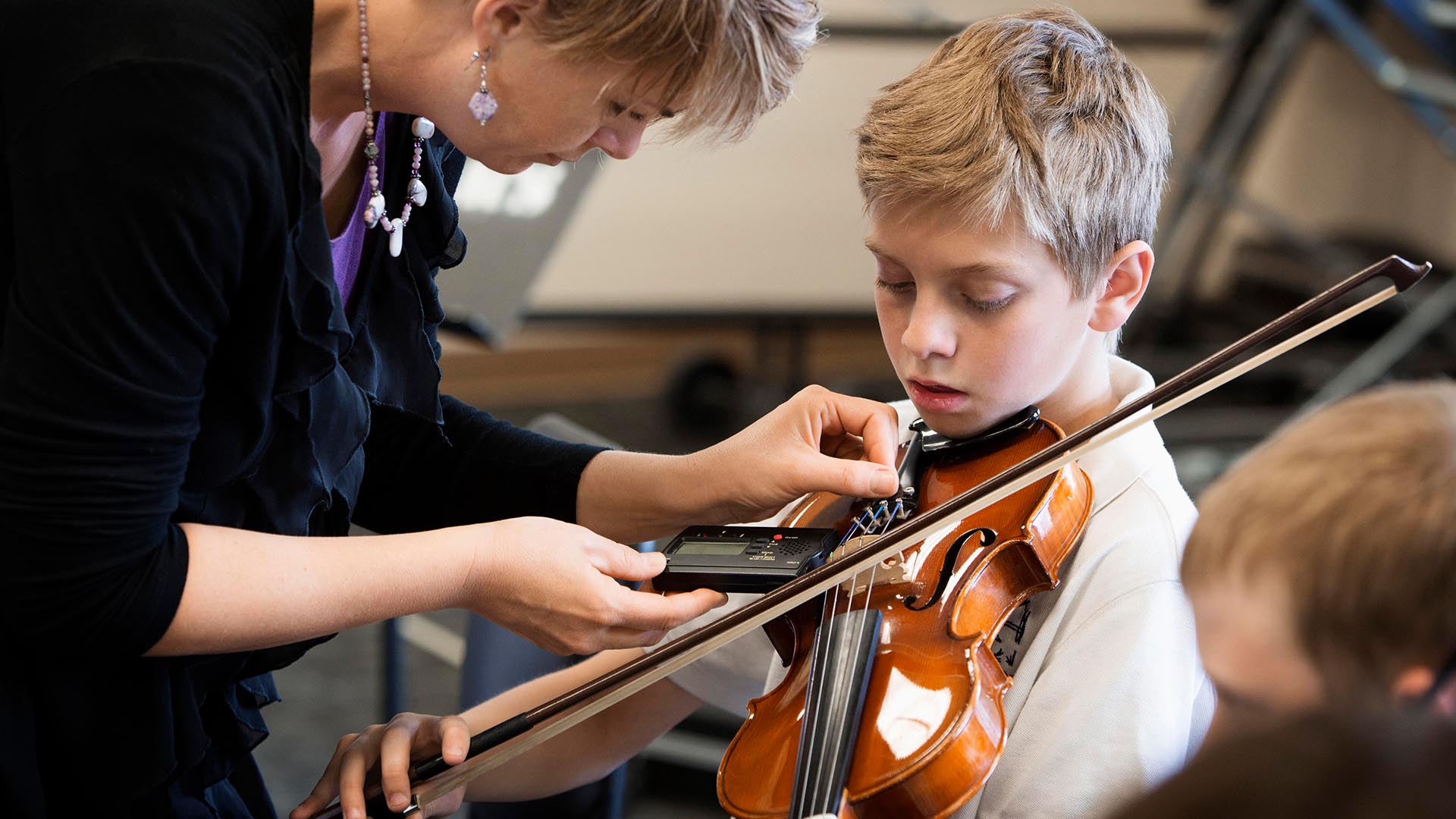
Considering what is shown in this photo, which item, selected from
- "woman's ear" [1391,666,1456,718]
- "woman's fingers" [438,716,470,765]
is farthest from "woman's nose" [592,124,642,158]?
"woman's ear" [1391,666,1456,718]

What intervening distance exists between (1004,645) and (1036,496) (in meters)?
0.11

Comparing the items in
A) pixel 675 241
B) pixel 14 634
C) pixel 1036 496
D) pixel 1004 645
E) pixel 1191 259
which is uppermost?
pixel 14 634

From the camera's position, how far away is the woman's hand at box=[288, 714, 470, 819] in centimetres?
87

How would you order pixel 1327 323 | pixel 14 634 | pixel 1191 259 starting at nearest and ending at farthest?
pixel 14 634 → pixel 1327 323 → pixel 1191 259

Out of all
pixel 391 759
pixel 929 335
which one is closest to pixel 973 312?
pixel 929 335

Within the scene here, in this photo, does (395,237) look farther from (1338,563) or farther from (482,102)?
(1338,563)

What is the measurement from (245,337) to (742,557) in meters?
0.33

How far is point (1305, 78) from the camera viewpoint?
3889mm

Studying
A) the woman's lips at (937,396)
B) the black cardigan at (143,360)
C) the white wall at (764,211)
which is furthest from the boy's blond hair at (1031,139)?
the white wall at (764,211)

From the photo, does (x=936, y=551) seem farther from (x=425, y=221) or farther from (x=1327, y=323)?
(x=425, y=221)

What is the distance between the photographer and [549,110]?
0.80 meters

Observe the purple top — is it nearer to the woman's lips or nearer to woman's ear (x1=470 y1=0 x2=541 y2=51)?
woman's ear (x1=470 y1=0 x2=541 y2=51)

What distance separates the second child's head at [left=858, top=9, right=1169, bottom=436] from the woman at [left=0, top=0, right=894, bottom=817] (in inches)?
3.6

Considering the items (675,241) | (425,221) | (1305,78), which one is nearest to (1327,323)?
(425,221)
